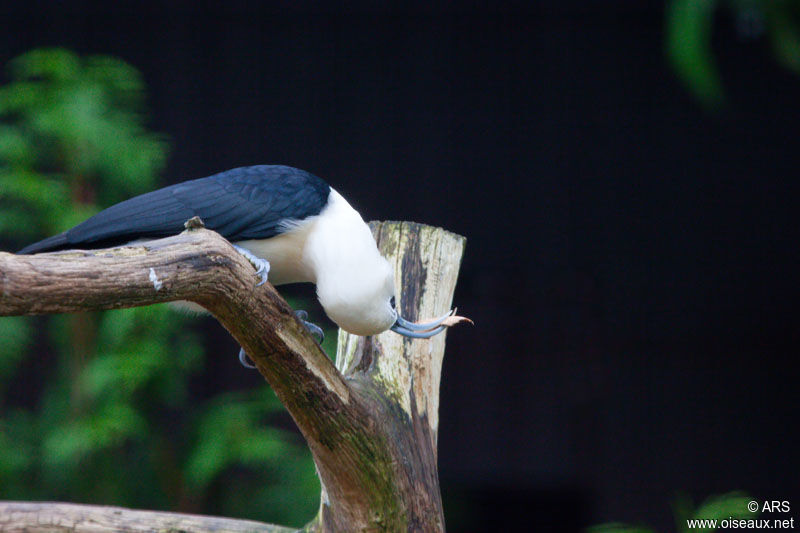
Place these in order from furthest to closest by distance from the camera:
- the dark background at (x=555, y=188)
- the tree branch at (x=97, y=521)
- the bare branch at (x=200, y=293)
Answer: the dark background at (x=555, y=188), the tree branch at (x=97, y=521), the bare branch at (x=200, y=293)

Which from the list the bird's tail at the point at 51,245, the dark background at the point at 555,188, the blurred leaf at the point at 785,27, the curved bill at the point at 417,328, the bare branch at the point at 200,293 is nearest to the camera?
the blurred leaf at the point at 785,27

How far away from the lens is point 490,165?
11.8 ft

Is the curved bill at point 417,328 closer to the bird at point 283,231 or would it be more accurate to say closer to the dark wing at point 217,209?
the bird at point 283,231

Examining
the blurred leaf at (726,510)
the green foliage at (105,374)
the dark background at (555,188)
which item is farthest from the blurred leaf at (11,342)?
the blurred leaf at (726,510)

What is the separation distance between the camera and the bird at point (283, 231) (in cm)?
146

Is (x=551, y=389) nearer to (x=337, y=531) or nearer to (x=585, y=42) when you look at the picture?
(x=585, y=42)

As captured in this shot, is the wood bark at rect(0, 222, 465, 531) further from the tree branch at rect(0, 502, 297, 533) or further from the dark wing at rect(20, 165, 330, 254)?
the dark wing at rect(20, 165, 330, 254)

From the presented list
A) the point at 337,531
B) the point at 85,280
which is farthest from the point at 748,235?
the point at 85,280

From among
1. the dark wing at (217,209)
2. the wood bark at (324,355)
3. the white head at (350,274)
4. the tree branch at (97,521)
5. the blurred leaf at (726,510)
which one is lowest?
the tree branch at (97,521)

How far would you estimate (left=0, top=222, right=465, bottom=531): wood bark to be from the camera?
110 cm

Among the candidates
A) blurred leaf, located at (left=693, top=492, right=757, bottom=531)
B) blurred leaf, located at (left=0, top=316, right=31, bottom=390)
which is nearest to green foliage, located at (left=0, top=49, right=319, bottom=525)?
blurred leaf, located at (left=0, top=316, right=31, bottom=390)

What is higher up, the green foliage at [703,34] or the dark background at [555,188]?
the dark background at [555,188]

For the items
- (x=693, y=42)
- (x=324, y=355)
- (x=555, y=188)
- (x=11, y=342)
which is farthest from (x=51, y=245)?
(x=555, y=188)

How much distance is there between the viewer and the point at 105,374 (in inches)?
98.1
